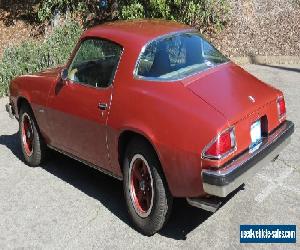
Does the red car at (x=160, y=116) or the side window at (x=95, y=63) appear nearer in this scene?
the red car at (x=160, y=116)

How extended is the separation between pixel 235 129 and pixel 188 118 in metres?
0.40

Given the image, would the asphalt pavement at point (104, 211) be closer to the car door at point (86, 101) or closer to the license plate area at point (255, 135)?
the car door at point (86, 101)

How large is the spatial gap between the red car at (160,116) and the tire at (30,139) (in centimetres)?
54

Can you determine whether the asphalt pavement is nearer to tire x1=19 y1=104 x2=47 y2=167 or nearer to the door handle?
tire x1=19 y1=104 x2=47 y2=167

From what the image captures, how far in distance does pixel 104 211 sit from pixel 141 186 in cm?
75

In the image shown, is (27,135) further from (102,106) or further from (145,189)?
(145,189)

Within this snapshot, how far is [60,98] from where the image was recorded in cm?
554

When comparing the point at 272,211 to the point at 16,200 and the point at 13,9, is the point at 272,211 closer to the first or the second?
the point at 16,200

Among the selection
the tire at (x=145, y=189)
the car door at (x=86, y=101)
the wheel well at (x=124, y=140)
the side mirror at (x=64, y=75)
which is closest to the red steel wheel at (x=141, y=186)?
the tire at (x=145, y=189)

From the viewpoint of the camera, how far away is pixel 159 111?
4.32 metres

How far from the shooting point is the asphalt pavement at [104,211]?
4648mm

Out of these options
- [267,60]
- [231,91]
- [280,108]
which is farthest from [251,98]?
[267,60]

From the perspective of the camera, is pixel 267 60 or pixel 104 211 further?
pixel 267 60

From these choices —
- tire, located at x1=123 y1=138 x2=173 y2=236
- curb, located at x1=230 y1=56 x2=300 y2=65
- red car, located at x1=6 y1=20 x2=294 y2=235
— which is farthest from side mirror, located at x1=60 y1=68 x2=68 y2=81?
curb, located at x1=230 y1=56 x2=300 y2=65
